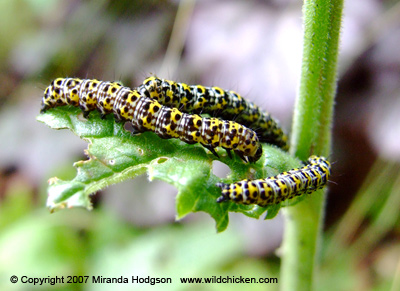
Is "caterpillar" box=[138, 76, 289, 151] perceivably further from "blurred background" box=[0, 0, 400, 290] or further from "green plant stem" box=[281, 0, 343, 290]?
"blurred background" box=[0, 0, 400, 290]

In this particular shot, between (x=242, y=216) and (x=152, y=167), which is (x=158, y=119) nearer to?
(x=152, y=167)

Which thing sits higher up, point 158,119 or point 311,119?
point 311,119

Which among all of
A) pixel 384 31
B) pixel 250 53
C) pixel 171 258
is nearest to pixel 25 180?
pixel 171 258

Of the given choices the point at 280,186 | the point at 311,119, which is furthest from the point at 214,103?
the point at 280,186

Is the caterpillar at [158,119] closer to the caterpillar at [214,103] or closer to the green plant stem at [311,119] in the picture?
the caterpillar at [214,103]

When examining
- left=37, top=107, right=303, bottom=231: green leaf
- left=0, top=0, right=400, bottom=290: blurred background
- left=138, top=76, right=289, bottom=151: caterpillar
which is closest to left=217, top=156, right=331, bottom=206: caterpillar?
left=37, top=107, right=303, bottom=231: green leaf

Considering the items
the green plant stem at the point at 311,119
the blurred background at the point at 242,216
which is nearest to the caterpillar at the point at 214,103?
the green plant stem at the point at 311,119
